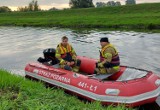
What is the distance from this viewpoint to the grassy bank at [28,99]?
296 inches

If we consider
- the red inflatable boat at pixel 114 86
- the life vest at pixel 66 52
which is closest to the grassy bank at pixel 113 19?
the life vest at pixel 66 52

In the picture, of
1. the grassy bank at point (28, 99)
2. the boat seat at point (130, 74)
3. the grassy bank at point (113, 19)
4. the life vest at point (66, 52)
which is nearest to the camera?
the grassy bank at point (28, 99)

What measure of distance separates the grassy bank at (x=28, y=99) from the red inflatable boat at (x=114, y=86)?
4.06ft

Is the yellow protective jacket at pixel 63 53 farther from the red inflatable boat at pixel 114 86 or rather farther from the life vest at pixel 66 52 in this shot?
the red inflatable boat at pixel 114 86

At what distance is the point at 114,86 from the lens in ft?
33.2

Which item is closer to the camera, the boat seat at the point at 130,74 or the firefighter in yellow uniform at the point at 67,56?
the boat seat at the point at 130,74

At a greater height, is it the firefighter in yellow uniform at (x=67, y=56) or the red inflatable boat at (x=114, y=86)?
the firefighter in yellow uniform at (x=67, y=56)

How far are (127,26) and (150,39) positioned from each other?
38.3 feet

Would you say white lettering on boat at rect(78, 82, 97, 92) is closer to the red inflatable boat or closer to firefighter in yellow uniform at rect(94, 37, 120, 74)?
the red inflatable boat

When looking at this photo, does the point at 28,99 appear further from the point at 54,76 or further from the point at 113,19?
the point at 113,19

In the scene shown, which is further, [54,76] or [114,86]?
[54,76]

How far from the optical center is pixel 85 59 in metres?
14.1

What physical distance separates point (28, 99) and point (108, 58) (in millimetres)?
4072

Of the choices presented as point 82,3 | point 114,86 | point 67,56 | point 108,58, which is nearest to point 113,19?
point 67,56
